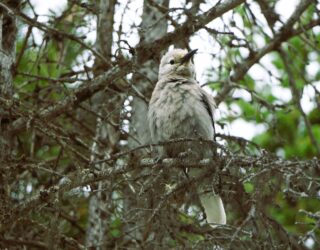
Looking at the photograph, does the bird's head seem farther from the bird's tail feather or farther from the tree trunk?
the tree trunk

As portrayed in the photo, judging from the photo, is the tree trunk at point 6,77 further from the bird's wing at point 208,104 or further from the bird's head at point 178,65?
the bird's wing at point 208,104

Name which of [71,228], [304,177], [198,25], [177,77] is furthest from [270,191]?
[71,228]

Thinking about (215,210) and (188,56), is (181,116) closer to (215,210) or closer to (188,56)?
(188,56)

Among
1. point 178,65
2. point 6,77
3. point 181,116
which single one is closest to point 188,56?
point 178,65

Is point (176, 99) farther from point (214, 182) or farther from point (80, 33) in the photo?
point (214, 182)

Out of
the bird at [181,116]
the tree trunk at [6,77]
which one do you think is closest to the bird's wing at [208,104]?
the bird at [181,116]

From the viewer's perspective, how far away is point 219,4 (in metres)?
5.50

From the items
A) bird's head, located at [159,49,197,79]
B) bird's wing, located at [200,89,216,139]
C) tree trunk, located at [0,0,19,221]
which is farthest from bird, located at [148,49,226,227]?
tree trunk, located at [0,0,19,221]

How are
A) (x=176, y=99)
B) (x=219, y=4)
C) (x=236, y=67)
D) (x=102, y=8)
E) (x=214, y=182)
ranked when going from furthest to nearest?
(x=236, y=67) < (x=102, y=8) < (x=176, y=99) < (x=219, y=4) < (x=214, y=182)

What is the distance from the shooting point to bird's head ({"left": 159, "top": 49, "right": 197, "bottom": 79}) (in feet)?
21.4

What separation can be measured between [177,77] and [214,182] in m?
2.39

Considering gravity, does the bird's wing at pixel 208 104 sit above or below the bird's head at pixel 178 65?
below

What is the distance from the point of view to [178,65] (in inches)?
258

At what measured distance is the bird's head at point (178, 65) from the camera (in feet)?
21.4
